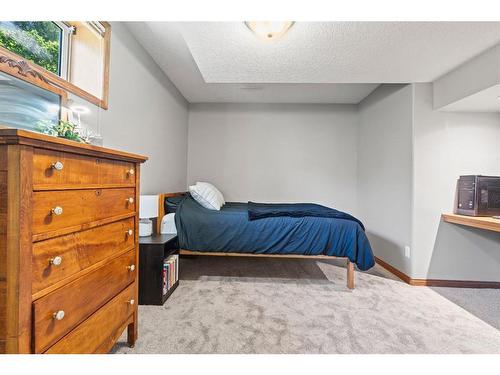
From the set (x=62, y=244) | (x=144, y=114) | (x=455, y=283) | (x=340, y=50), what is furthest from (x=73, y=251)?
(x=455, y=283)

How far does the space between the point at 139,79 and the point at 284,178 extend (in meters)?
2.60

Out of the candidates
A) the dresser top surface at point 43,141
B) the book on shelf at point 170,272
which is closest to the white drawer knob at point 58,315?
the dresser top surface at point 43,141

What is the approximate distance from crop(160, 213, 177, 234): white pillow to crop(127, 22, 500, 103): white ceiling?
1549 millimetres

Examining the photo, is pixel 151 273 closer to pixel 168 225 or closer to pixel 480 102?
pixel 168 225

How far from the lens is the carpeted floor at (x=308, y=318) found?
1441 mm

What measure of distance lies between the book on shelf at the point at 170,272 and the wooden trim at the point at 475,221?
2.79 metres

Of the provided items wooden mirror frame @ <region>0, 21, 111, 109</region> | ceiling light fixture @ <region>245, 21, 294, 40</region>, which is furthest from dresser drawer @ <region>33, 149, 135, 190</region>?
ceiling light fixture @ <region>245, 21, 294, 40</region>

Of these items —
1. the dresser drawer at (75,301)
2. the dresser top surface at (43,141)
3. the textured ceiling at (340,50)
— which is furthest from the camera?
the textured ceiling at (340,50)

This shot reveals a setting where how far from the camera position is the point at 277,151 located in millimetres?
4031

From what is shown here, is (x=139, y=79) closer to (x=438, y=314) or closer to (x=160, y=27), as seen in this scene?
(x=160, y=27)

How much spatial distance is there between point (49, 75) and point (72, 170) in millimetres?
898

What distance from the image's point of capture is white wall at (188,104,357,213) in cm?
396

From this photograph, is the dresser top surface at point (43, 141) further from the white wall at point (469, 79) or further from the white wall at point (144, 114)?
the white wall at point (469, 79)
